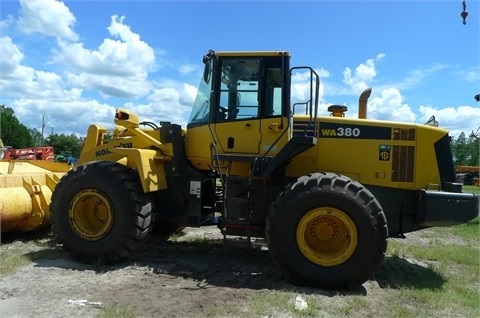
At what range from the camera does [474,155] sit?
225ft

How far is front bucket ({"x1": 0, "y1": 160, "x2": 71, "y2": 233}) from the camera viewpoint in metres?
8.08

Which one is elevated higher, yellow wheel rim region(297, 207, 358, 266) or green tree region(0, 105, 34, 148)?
green tree region(0, 105, 34, 148)

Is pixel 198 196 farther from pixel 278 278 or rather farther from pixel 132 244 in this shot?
pixel 278 278

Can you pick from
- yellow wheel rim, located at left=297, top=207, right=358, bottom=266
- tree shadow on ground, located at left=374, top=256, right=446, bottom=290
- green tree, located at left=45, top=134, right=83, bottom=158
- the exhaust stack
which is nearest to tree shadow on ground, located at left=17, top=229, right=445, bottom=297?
tree shadow on ground, located at left=374, top=256, right=446, bottom=290

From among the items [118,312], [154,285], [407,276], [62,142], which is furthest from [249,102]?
[62,142]

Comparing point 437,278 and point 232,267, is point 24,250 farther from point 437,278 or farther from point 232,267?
A: point 437,278

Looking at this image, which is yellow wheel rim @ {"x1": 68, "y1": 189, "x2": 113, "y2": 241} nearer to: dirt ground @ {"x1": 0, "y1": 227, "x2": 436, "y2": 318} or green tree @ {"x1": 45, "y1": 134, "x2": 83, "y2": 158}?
dirt ground @ {"x1": 0, "y1": 227, "x2": 436, "y2": 318}

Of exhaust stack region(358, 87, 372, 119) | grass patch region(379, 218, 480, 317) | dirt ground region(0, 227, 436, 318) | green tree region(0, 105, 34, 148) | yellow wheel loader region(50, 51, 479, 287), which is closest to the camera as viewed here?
dirt ground region(0, 227, 436, 318)

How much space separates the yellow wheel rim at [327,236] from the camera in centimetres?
623

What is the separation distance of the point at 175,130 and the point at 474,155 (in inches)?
2741

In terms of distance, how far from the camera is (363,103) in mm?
7754

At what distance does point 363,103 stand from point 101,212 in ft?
14.5

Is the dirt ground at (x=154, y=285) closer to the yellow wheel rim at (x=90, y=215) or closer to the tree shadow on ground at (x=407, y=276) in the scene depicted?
the tree shadow on ground at (x=407, y=276)

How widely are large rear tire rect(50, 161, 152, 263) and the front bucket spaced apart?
113 centimetres
